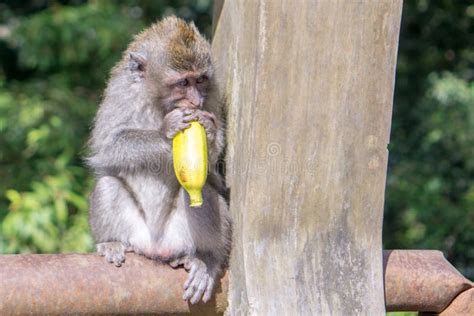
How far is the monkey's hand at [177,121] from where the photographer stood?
2719 millimetres

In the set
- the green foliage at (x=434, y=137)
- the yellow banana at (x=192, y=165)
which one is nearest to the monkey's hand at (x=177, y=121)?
the yellow banana at (x=192, y=165)

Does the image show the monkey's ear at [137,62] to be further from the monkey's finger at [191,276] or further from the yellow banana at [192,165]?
the monkey's finger at [191,276]

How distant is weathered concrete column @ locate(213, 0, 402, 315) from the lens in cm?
229

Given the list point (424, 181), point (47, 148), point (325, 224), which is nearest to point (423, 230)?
point (424, 181)

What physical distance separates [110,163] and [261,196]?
0.97 metres

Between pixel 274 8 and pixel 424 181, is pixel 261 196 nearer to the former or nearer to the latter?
pixel 274 8

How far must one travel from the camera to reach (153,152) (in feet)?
9.92

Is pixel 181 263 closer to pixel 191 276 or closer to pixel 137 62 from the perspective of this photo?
pixel 191 276

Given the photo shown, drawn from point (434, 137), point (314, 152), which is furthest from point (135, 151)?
point (434, 137)

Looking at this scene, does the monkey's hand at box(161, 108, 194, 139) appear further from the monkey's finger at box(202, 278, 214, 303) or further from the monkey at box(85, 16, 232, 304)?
the monkey's finger at box(202, 278, 214, 303)

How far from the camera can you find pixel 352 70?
7.65 ft

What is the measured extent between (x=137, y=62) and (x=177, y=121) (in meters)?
0.53

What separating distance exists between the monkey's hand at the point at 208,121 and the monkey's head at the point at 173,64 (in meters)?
0.22

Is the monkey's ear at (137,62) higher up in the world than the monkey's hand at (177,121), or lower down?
higher up
